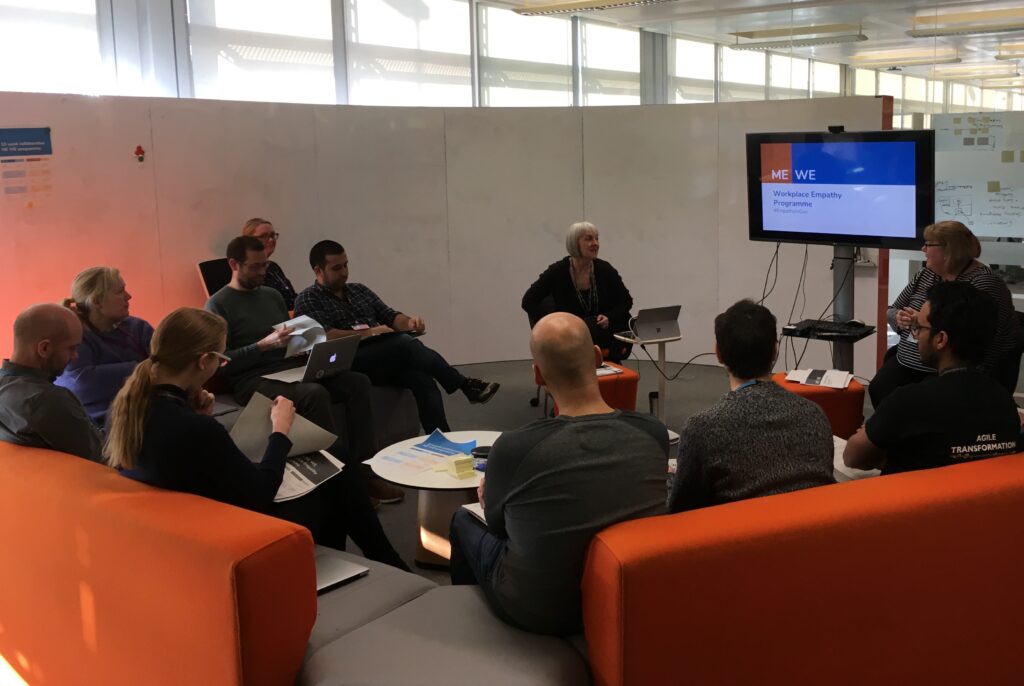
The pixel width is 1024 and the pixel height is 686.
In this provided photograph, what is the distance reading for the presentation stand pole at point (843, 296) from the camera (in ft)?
17.8

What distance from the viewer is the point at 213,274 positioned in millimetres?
5949

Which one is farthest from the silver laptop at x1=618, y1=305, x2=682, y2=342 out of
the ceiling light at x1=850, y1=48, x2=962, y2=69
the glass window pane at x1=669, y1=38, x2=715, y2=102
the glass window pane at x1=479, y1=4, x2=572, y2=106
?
the glass window pane at x1=669, y1=38, x2=715, y2=102

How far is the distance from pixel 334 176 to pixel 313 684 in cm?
511

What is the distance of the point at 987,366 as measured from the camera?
4441 mm

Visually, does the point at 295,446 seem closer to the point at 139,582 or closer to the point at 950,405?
the point at 139,582

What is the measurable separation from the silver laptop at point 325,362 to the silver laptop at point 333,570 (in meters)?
1.73

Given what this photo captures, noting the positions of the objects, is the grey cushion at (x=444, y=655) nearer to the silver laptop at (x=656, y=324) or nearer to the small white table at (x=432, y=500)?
the small white table at (x=432, y=500)

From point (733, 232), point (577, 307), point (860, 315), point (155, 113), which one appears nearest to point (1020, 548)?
point (577, 307)

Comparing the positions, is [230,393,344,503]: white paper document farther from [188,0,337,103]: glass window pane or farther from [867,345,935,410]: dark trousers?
[188,0,337,103]: glass window pane

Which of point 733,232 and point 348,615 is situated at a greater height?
point 733,232

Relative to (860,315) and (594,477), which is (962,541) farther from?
(860,315)

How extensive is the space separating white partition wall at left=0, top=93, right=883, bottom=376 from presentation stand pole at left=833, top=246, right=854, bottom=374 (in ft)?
3.61

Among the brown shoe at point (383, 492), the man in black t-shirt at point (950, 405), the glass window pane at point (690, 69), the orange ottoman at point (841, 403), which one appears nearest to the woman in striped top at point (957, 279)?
the orange ottoman at point (841, 403)

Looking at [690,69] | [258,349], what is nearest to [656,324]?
[258,349]
